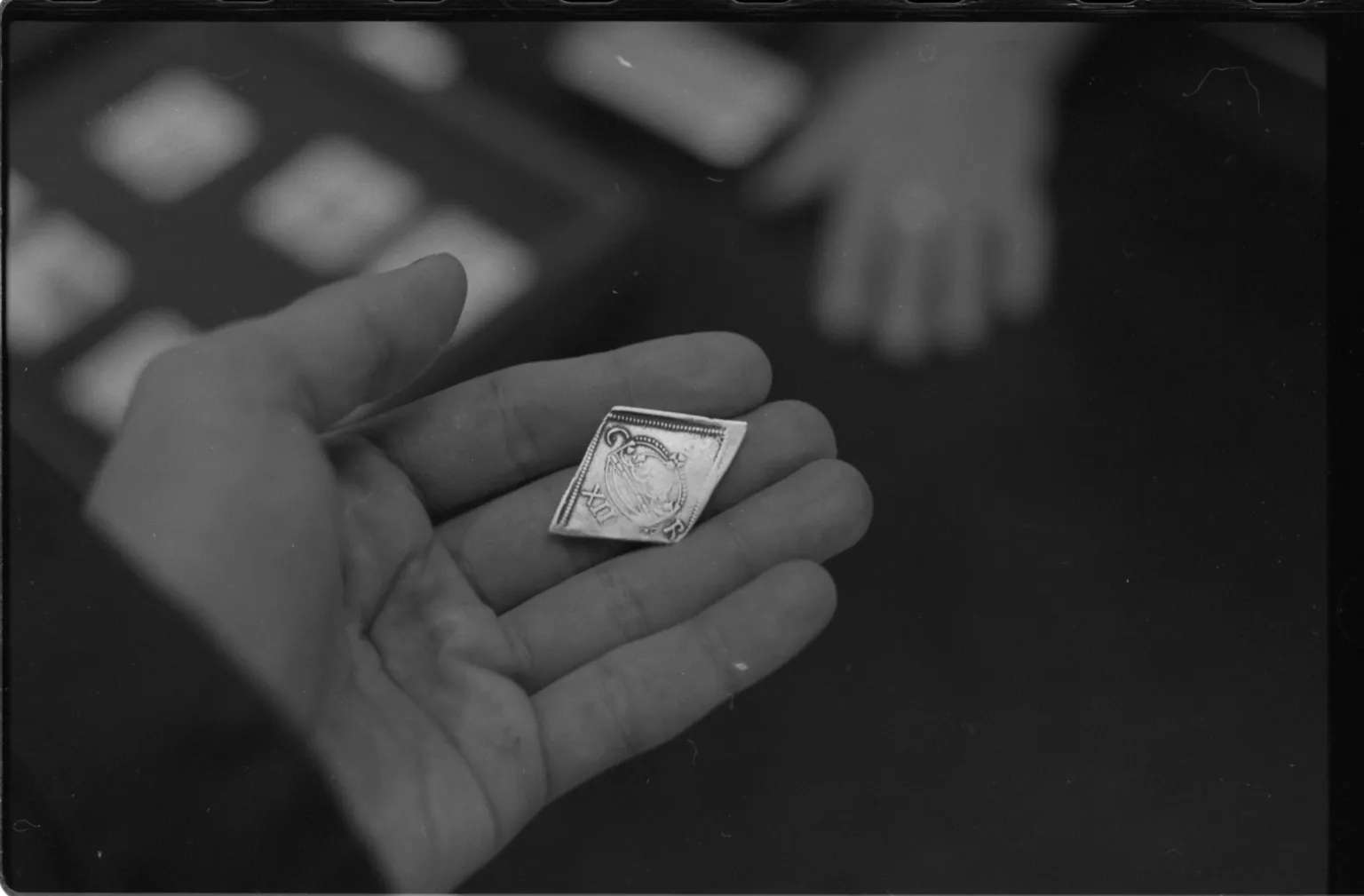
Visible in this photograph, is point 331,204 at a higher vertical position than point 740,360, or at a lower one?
higher

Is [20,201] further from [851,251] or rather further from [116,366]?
[851,251]

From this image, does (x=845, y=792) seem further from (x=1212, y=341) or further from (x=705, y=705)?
(x=1212, y=341)

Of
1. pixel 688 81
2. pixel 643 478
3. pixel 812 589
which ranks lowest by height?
pixel 812 589

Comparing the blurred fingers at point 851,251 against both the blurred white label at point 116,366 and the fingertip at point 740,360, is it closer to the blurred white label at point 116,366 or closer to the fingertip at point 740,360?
the fingertip at point 740,360

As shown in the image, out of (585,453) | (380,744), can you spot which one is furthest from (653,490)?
(380,744)

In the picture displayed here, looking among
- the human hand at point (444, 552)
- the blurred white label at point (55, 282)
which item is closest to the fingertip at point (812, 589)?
the human hand at point (444, 552)

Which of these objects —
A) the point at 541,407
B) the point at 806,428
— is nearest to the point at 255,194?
the point at 541,407

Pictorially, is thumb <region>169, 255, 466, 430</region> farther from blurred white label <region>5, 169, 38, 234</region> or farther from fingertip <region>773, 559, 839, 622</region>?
fingertip <region>773, 559, 839, 622</region>

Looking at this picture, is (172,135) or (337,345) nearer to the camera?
(337,345)
